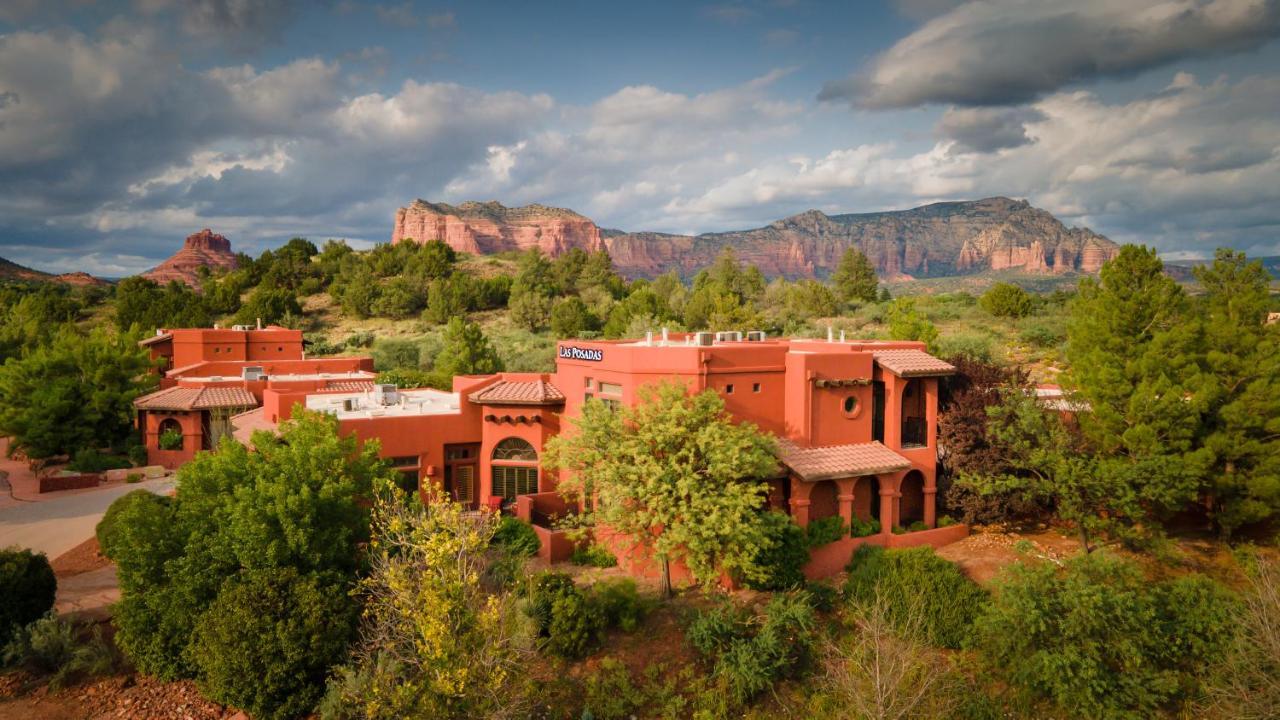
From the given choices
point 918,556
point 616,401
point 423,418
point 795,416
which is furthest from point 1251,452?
point 423,418

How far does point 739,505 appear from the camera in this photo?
1883cm

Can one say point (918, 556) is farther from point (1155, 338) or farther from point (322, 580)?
point (322, 580)

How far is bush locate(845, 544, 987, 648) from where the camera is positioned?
19.4m

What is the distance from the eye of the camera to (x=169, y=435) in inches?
1444

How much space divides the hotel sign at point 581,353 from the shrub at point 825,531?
27.7 ft

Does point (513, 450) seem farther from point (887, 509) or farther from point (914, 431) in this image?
point (914, 431)

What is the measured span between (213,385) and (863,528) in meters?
33.0

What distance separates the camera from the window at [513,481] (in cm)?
2627

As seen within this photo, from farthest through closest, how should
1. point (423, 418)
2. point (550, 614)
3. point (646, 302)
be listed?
point (646, 302) → point (423, 418) → point (550, 614)

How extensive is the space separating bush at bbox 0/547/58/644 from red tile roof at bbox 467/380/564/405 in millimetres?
12585

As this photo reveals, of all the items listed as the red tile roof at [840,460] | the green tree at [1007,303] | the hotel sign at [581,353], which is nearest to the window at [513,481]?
the hotel sign at [581,353]

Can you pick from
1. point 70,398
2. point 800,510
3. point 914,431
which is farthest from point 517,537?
point 70,398

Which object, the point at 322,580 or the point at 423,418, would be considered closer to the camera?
the point at 322,580

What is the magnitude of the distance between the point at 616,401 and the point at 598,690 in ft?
29.5
